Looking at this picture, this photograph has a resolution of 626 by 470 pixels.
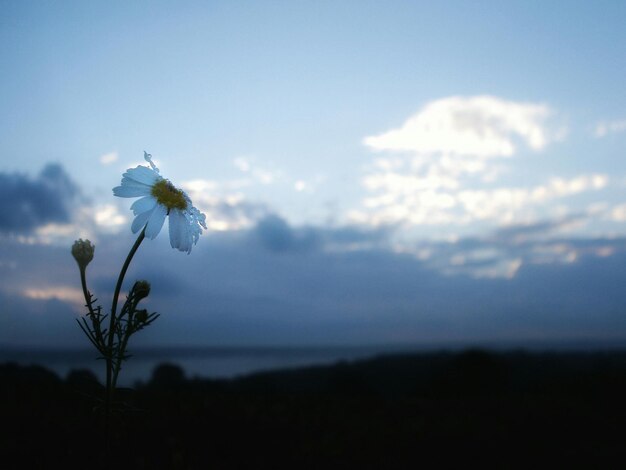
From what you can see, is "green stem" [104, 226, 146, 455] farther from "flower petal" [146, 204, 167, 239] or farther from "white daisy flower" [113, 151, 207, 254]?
"white daisy flower" [113, 151, 207, 254]

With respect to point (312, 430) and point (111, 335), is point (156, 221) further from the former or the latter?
point (312, 430)

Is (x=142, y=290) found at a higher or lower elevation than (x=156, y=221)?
lower

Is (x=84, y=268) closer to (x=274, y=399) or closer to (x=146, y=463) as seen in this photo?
(x=146, y=463)

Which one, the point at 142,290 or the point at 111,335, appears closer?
the point at 111,335

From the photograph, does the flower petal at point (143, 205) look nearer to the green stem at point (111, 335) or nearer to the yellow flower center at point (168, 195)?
the yellow flower center at point (168, 195)

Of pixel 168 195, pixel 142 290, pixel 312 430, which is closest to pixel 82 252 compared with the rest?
pixel 142 290
